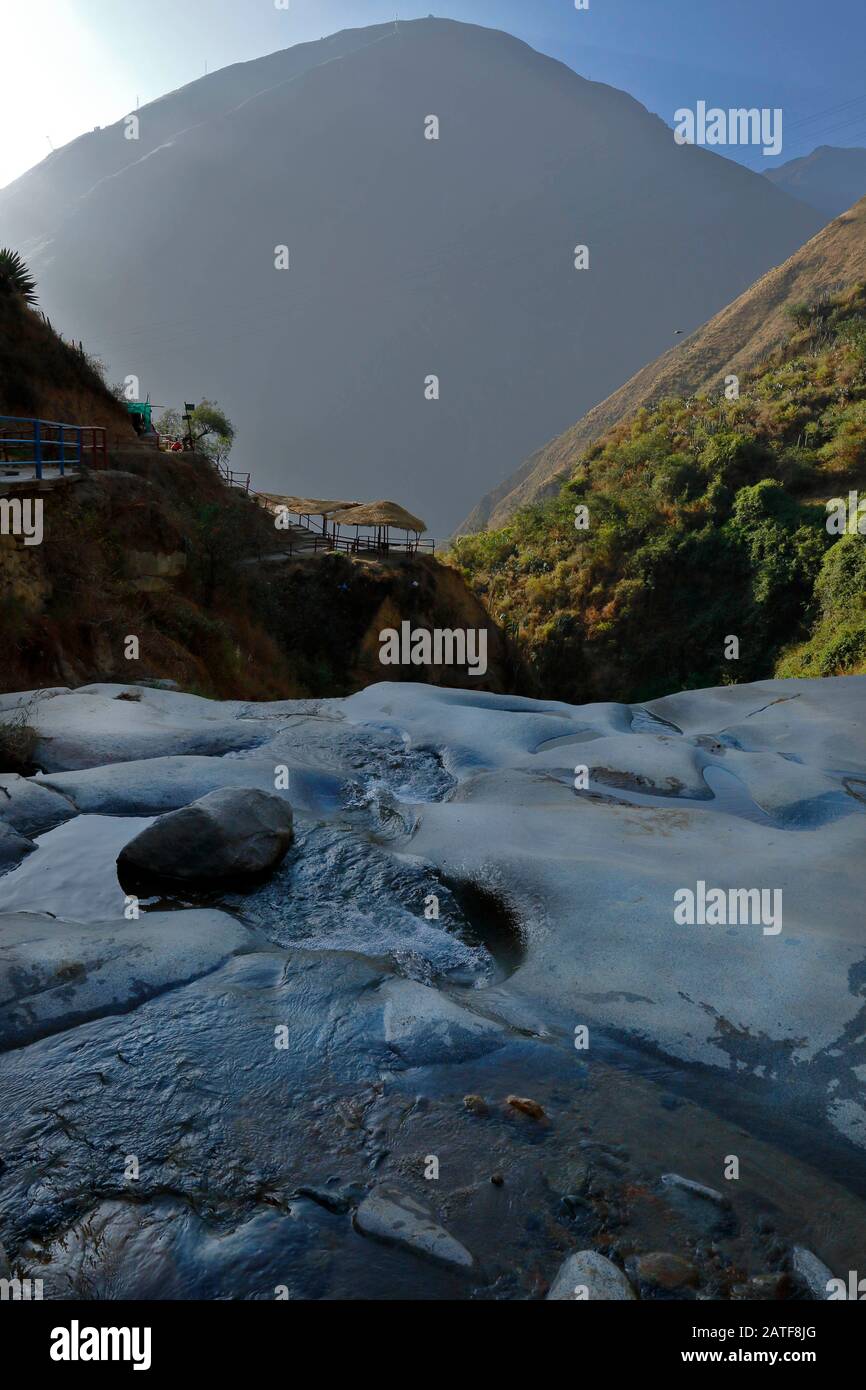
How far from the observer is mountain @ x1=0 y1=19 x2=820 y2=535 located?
505 feet

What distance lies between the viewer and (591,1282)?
3258 mm

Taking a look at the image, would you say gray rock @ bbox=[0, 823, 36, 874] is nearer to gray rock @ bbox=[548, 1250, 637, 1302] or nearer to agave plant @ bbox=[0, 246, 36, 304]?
gray rock @ bbox=[548, 1250, 637, 1302]

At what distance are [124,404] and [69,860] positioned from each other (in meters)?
24.9

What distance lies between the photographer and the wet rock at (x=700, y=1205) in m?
3.64

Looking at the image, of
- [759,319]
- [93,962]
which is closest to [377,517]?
[93,962]

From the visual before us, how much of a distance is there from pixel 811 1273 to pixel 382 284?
191 meters

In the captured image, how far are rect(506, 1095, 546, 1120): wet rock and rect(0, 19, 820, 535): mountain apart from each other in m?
137

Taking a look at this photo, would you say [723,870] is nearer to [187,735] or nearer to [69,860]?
[69,860]

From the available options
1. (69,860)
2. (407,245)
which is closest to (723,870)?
(69,860)

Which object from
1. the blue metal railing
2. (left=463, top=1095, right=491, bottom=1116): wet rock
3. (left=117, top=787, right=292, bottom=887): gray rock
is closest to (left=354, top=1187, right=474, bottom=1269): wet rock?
(left=463, top=1095, right=491, bottom=1116): wet rock

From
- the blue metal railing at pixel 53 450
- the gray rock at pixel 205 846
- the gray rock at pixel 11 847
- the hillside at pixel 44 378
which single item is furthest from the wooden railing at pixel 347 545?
the gray rock at pixel 205 846

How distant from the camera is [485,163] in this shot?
197 metres

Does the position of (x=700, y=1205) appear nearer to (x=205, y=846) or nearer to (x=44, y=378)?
(x=205, y=846)

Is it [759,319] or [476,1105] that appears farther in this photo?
[759,319]
